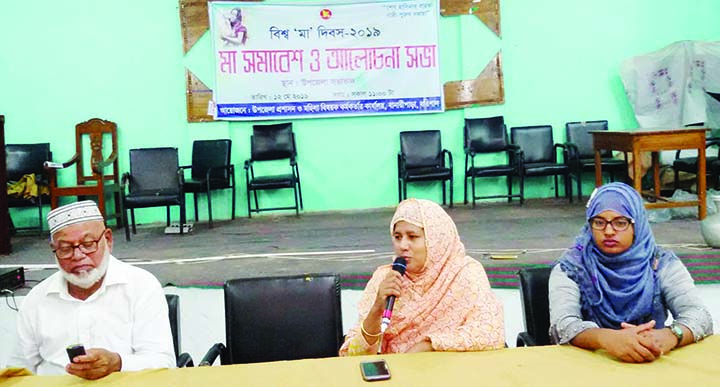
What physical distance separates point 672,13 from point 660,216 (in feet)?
8.86

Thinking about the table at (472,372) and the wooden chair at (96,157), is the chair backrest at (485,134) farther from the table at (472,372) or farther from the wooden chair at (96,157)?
the table at (472,372)

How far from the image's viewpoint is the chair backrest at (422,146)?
6.36 m

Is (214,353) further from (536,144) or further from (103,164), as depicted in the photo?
(536,144)

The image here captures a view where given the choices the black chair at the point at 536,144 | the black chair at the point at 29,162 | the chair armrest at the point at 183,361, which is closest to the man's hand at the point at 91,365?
the chair armrest at the point at 183,361

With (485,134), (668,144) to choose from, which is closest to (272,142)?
(485,134)

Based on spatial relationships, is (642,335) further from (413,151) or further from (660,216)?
(413,151)

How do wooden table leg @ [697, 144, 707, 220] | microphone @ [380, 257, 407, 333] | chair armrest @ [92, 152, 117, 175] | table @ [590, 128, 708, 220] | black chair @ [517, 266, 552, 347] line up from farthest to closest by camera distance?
1. chair armrest @ [92, 152, 117, 175]
2. wooden table leg @ [697, 144, 707, 220]
3. table @ [590, 128, 708, 220]
4. black chair @ [517, 266, 552, 347]
5. microphone @ [380, 257, 407, 333]

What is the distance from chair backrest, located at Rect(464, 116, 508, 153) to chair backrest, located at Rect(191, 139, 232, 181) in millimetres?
2258

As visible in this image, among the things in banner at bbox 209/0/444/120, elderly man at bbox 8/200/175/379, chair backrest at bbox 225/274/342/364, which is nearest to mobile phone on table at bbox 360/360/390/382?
elderly man at bbox 8/200/175/379

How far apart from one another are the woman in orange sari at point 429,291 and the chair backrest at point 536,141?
4.69 meters

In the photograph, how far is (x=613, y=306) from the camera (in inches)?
73.7

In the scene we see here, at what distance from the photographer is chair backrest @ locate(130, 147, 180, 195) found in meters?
5.93

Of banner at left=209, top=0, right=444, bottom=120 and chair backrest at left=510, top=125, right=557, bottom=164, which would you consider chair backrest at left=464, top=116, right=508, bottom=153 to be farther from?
banner at left=209, top=0, right=444, bottom=120

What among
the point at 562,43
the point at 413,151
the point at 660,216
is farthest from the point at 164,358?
the point at 562,43
